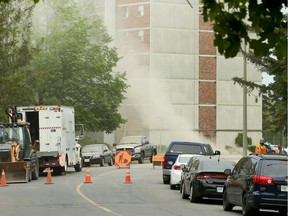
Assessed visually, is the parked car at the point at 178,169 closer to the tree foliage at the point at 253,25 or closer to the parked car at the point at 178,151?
the parked car at the point at 178,151

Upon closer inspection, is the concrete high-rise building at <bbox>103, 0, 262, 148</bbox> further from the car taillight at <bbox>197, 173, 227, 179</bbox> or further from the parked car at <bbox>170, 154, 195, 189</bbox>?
the car taillight at <bbox>197, 173, 227, 179</bbox>

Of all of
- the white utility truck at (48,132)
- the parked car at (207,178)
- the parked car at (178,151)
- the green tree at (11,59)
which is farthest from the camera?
the green tree at (11,59)

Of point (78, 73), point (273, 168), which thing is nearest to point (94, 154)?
point (78, 73)

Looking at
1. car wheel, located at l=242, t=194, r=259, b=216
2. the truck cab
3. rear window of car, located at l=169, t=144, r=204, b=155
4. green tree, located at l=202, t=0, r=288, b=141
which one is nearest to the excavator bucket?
rear window of car, located at l=169, t=144, r=204, b=155

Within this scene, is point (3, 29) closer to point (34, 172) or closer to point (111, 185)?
point (34, 172)

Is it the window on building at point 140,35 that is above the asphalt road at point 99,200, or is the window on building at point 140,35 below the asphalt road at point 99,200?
above

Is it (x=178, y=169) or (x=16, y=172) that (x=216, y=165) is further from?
(x=16, y=172)

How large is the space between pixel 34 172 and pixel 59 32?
33.1 metres

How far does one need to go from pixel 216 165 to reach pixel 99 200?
11.7 feet

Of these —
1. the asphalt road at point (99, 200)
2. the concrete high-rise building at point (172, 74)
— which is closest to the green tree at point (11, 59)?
the asphalt road at point (99, 200)

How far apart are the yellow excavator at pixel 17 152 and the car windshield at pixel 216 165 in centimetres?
1200

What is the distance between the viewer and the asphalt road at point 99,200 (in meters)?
21.5

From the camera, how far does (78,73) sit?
6844 centimetres

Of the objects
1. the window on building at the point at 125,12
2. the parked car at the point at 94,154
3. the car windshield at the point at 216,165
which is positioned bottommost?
the parked car at the point at 94,154
